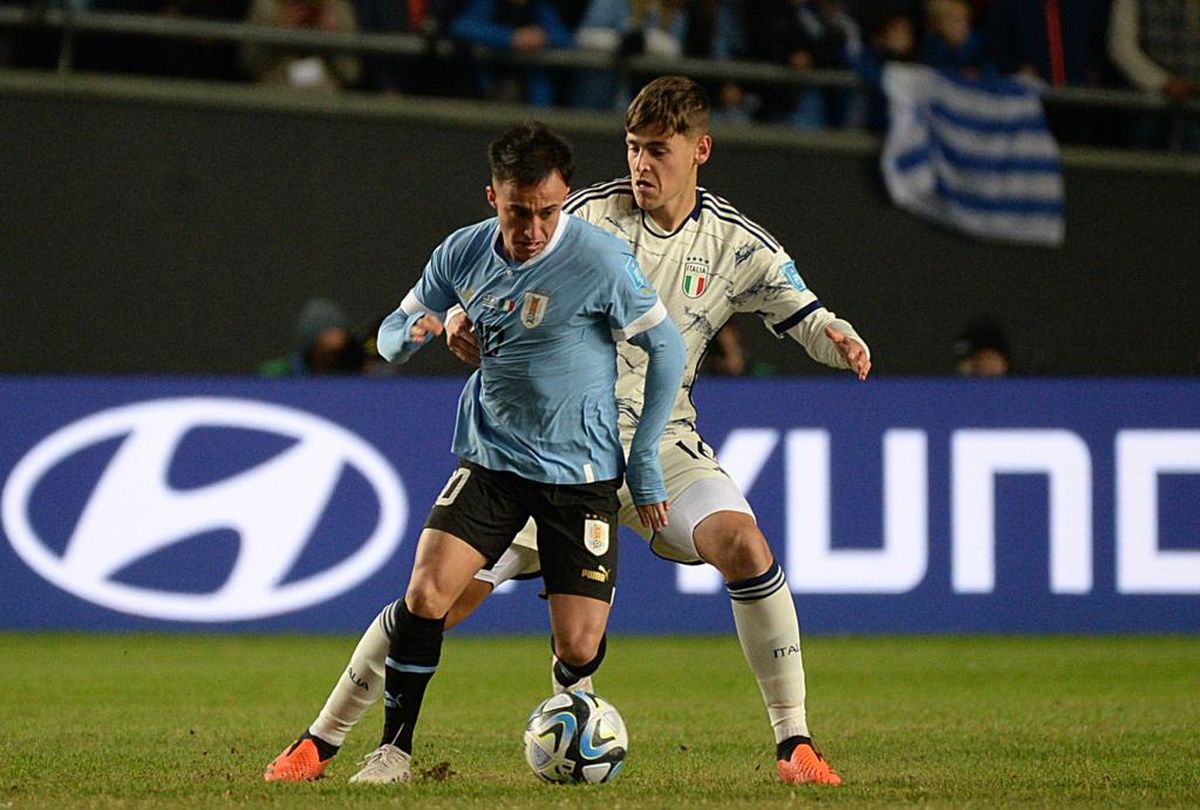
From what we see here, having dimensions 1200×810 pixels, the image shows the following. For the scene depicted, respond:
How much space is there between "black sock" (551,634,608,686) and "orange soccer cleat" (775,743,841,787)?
0.64 m

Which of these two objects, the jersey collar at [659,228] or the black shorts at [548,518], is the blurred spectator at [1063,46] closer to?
the jersey collar at [659,228]

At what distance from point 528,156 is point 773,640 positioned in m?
1.76

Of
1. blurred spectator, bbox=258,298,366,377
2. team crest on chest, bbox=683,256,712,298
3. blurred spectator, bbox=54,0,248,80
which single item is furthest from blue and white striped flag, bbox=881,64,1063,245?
team crest on chest, bbox=683,256,712,298

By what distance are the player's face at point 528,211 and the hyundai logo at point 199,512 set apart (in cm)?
549

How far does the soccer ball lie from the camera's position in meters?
6.02

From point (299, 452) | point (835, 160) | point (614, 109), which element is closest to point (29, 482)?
point (299, 452)

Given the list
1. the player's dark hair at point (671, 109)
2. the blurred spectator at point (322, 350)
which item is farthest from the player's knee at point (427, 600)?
the blurred spectator at point (322, 350)

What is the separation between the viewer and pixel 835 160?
579 inches

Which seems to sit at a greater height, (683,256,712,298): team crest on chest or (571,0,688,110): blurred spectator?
(571,0,688,110): blurred spectator

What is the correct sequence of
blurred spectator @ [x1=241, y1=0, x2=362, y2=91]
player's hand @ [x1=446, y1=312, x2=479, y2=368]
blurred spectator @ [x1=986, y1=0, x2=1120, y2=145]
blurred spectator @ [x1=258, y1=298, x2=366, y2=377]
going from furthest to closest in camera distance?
blurred spectator @ [x1=986, y1=0, x2=1120, y2=145]
blurred spectator @ [x1=241, y1=0, x2=362, y2=91]
blurred spectator @ [x1=258, y1=298, x2=366, y2=377]
player's hand @ [x1=446, y1=312, x2=479, y2=368]

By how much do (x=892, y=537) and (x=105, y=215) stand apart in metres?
5.48

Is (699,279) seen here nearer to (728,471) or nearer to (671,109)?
(671,109)

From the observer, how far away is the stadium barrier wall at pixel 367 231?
1306 centimetres

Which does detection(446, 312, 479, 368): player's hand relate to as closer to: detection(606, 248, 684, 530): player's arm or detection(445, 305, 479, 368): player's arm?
detection(445, 305, 479, 368): player's arm
